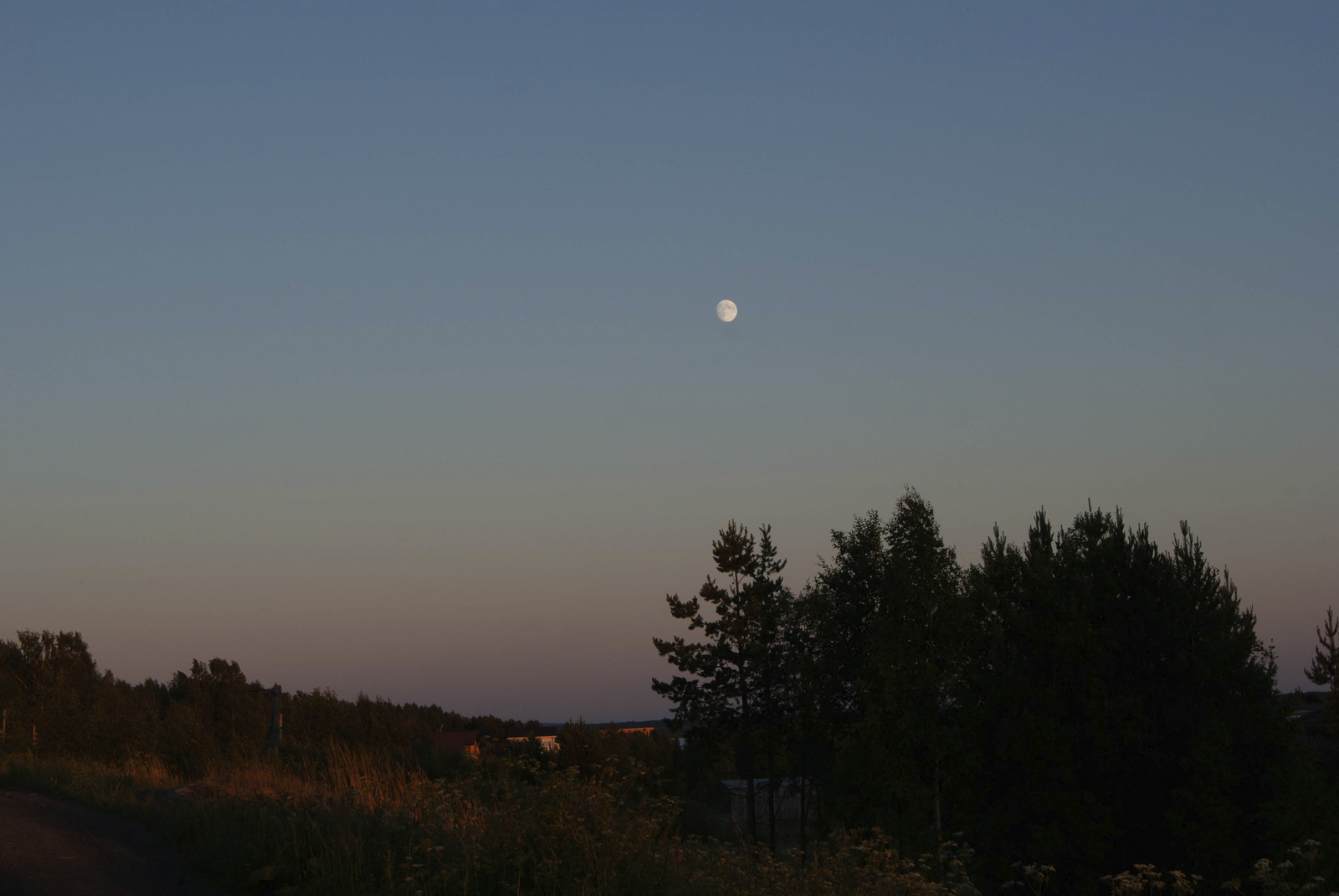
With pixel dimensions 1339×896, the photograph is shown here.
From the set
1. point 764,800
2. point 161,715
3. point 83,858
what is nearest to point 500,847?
point 83,858

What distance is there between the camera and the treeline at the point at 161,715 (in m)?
29.2

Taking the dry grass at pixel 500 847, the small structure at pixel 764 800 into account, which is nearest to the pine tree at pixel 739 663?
the small structure at pixel 764 800

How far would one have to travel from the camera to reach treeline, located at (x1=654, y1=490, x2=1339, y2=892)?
23.0m

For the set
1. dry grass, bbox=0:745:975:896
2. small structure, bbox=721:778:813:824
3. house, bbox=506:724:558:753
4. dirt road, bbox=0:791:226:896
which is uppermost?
dry grass, bbox=0:745:975:896

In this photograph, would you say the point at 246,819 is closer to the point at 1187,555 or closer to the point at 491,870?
the point at 491,870

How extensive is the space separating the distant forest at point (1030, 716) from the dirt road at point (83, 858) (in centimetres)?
445

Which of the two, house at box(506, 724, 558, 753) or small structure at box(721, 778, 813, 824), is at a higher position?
house at box(506, 724, 558, 753)

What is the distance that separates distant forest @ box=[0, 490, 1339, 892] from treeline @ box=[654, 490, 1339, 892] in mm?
55

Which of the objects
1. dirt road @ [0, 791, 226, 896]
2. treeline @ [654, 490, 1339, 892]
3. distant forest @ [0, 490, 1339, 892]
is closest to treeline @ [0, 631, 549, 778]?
distant forest @ [0, 490, 1339, 892]

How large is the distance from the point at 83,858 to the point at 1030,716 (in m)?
22.2

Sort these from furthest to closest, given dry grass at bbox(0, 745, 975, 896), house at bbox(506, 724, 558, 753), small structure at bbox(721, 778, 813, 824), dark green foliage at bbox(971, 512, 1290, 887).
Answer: small structure at bbox(721, 778, 813, 824), house at bbox(506, 724, 558, 753), dark green foliage at bbox(971, 512, 1290, 887), dry grass at bbox(0, 745, 975, 896)

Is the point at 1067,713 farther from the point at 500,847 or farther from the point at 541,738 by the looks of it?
the point at 541,738

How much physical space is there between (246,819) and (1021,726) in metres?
20.7

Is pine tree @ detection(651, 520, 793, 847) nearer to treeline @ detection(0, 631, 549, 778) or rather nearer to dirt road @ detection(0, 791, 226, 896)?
treeline @ detection(0, 631, 549, 778)
